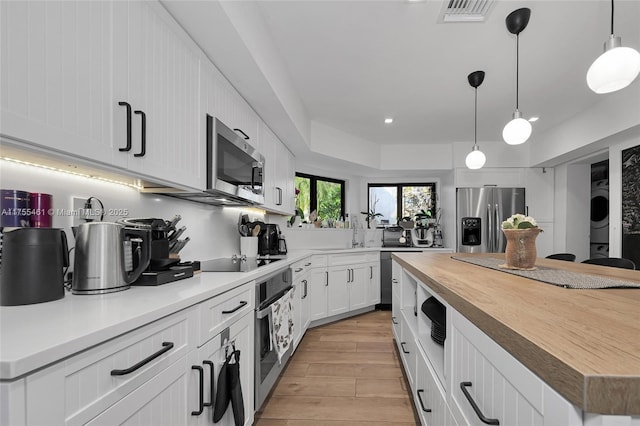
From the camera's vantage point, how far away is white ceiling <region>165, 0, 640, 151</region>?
1935mm

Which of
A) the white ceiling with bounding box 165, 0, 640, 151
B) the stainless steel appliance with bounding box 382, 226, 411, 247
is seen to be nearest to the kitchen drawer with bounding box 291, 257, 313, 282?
the white ceiling with bounding box 165, 0, 640, 151

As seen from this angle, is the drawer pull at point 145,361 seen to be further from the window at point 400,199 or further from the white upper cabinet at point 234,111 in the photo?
the window at point 400,199

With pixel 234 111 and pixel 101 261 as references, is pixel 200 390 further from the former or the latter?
pixel 234 111

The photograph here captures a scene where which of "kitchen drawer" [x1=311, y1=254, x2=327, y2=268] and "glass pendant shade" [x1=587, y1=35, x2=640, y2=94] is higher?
"glass pendant shade" [x1=587, y1=35, x2=640, y2=94]

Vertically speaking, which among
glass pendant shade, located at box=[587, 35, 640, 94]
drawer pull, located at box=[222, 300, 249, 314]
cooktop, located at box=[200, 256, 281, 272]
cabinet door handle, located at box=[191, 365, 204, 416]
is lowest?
cabinet door handle, located at box=[191, 365, 204, 416]

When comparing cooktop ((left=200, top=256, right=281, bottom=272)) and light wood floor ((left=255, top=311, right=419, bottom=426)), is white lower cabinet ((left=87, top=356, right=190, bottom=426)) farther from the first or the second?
light wood floor ((left=255, top=311, right=419, bottom=426))

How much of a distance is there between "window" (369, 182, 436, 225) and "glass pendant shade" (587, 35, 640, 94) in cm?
412

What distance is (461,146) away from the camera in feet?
15.6

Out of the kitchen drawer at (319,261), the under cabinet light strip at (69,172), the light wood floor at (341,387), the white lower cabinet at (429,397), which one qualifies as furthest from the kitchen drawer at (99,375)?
the kitchen drawer at (319,261)

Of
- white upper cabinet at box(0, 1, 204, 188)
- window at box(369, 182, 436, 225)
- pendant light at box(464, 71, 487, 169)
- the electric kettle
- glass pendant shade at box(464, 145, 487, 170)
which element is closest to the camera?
white upper cabinet at box(0, 1, 204, 188)

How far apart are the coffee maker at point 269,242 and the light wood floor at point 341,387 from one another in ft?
3.07

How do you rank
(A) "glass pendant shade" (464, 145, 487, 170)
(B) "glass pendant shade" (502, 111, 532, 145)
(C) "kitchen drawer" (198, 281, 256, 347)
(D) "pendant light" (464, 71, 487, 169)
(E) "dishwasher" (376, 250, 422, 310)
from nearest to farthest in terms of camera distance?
(C) "kitchen drawer" (198, 281, 256, 347) < (B) "glass pendant shade" (502, 111, 532, 145) < (D) "pendant light" (464, 71, 487, 169) < (A) "glass pendant shade" (464, 145, 487, 170) < (E) "dishwasher" (376, 250, 422, 310)

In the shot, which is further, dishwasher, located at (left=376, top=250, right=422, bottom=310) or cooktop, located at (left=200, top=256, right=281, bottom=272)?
dishwasher, located at (left=376, top=250, right=422, bottom=310)

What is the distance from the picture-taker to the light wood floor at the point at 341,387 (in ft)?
6.14
